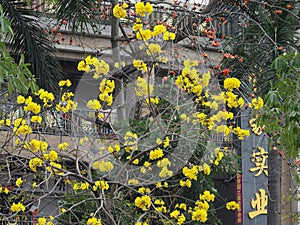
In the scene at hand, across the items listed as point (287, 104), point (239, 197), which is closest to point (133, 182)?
point (287, 104)

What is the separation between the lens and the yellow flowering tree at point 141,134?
23.5 ft

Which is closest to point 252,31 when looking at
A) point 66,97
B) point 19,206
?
point 66,97

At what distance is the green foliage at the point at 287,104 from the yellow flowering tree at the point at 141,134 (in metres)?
0.63

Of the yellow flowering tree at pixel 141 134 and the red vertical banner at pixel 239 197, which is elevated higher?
the yellow flowering tree at pixel 141 134

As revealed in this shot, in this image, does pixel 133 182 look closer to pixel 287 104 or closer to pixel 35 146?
pixel 35 146

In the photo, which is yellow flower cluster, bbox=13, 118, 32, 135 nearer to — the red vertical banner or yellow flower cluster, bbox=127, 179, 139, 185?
yellow flower cluster, bbox=127, 179, 139, 185

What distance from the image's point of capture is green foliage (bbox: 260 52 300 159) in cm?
573

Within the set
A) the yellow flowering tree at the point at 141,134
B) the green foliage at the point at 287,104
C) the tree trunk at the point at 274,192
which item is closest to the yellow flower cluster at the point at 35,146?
the yellow flowering tree at the point at 141,134

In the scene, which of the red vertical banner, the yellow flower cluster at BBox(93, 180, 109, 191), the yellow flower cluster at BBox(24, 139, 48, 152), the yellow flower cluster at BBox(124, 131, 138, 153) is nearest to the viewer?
the yellow flower cluster at BBox(93, 180, 109, 191)

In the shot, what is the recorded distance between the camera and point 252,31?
980cm

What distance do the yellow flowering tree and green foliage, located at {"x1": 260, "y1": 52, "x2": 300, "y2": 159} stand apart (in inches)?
24.8

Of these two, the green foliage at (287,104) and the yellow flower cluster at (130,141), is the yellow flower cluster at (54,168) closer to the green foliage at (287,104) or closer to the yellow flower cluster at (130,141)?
the yellow flower cluster at (130,141)

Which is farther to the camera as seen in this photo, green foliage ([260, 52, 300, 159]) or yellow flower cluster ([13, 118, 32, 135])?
yellow flower cluster ([13, 118, 32, 135])

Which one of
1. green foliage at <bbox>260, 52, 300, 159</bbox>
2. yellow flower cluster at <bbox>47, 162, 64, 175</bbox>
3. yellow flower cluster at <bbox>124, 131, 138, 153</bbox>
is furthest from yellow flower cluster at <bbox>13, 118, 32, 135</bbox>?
green foliage at <bbox>260, 52, 300, 159</bbox>
